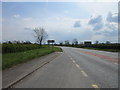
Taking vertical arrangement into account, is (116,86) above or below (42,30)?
below

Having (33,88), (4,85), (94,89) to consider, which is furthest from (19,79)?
(94,89)

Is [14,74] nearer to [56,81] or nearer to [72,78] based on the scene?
[56,81]

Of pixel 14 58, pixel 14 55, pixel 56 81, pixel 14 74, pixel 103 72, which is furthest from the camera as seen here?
pixel 14 55

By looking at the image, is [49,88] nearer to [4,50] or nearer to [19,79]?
[19,79]

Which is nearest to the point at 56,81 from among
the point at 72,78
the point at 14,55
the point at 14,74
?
the point at 72,78

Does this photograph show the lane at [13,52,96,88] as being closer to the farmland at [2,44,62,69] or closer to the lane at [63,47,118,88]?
the lane at [63,47,118,88]

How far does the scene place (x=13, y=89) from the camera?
5.33 m

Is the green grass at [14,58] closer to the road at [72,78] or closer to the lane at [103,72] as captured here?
the road at [72,78]

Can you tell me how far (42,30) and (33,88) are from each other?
67504 millimetres

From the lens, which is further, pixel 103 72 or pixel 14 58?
pixel 14 58

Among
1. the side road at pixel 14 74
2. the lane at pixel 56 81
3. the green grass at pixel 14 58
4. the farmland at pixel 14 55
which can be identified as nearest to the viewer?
the lane at pixel 56 81

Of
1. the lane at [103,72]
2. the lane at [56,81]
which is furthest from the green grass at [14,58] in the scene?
the lane at [103,72]

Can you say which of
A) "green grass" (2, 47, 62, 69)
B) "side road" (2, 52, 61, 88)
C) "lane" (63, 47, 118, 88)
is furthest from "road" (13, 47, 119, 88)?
"green grass" (2, 47, 62, 69)

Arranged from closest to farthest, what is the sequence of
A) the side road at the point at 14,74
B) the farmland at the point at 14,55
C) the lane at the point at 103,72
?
the side road at the point at 14,74 < the lane at the point at 103,72 < the farmland at the point at 14,55
